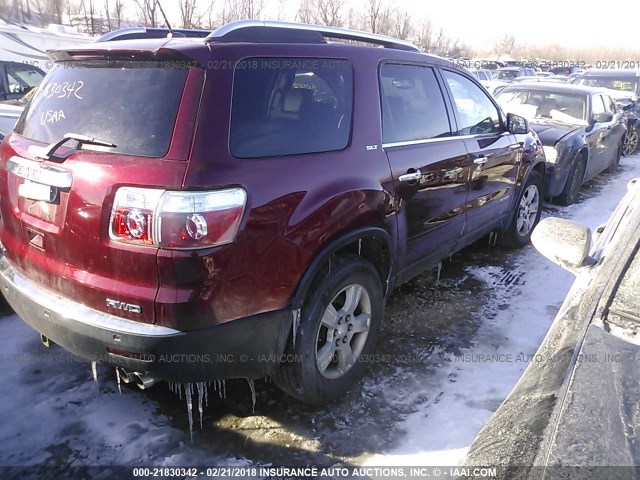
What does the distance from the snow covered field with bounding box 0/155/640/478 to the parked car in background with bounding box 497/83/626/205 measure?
12.4 ft

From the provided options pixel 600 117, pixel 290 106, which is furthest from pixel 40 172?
pixel 600 117

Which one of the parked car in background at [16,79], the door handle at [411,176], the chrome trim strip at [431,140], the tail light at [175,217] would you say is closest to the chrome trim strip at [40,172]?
the tail light at [175,217]

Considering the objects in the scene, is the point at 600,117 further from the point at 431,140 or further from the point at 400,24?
the point at 400,24

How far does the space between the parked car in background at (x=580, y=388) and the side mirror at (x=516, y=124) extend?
2.80 meters

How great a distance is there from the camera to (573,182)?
7.44 meters

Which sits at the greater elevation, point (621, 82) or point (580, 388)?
point (621, 82)

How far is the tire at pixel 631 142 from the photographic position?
1239 cm

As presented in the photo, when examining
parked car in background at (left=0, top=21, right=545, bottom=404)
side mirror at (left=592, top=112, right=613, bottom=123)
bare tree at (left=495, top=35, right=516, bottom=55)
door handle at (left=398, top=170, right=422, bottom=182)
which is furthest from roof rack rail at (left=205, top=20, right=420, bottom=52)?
bare tree at (left=495, top=35, right=516, bottom=55)

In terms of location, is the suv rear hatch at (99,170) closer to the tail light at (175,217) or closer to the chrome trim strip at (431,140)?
the tail light at (175,217)

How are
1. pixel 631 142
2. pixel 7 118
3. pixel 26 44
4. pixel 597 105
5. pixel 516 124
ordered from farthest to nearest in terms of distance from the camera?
1. pixel 26 44
2. pixel 631 142
3. pixel 597 105
4. pixel 7 118
5. pixel 516 124

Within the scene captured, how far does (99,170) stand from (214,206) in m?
0.55

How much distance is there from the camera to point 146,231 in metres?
2.07

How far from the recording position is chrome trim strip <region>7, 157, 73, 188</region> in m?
2.29

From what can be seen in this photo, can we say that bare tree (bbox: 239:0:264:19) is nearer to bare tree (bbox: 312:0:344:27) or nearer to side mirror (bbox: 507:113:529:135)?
bare tree (bbox: 312:0:344:27)
